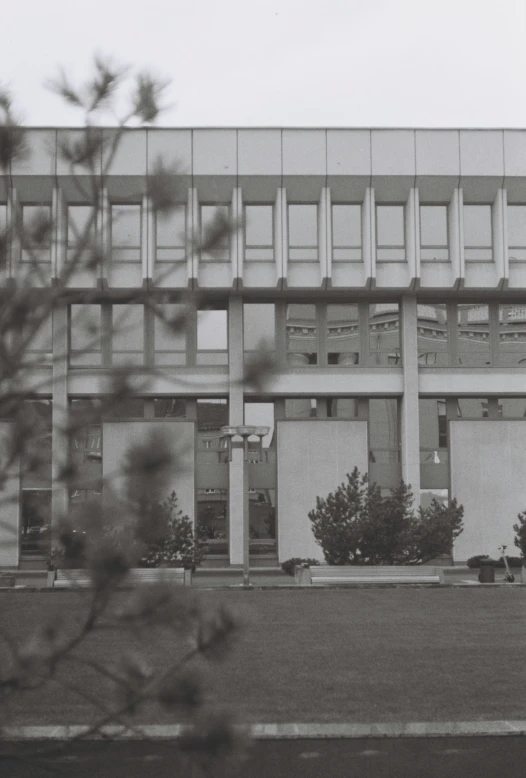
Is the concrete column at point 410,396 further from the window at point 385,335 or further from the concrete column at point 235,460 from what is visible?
the concrete column at point 235,460

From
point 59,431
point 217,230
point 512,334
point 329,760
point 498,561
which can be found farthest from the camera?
point 512,334

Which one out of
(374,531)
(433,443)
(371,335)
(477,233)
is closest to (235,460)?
(371,335)

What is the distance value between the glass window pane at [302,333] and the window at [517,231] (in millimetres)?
7852

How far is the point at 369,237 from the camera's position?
133 feet

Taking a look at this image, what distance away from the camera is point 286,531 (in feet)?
135

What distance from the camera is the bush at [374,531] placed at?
33.1 meters

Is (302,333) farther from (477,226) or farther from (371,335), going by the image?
(477,226)

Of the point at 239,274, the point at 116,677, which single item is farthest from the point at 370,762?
the point at 239,274

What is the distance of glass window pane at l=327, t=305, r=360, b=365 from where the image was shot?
42.4 m

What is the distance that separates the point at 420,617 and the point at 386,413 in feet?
70.6

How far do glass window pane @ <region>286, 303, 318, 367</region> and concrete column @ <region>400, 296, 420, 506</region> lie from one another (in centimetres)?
341

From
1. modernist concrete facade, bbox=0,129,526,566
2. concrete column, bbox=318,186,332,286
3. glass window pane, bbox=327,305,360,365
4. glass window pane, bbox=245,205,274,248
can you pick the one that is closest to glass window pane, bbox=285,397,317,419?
modernist concrete facade, bbox=0,129,526,566

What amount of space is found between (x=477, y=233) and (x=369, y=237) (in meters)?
4.36

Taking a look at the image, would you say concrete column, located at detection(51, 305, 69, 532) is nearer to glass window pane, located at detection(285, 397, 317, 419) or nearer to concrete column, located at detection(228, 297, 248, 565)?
concrete column, located at detection(228, 297, 248, 565)
